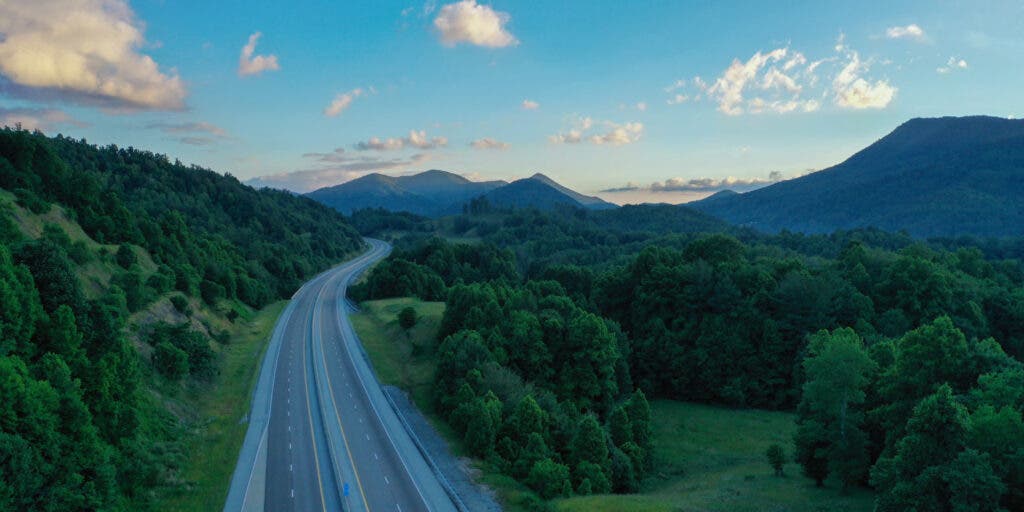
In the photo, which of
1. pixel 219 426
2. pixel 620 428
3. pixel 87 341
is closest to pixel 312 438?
pixel 219 426

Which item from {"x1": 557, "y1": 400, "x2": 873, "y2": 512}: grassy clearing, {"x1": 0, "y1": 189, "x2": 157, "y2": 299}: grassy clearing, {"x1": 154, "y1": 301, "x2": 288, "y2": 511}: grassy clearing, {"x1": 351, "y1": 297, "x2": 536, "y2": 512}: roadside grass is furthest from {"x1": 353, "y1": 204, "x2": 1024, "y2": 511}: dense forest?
{"x1": 0, "y1": 189, "x2": 157, "y2": 299}: grassy clearing

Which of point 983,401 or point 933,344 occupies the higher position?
point 933,344

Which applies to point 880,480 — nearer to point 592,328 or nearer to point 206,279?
point 592,328

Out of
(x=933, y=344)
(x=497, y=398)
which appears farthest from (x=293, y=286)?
(x=933, y=344)

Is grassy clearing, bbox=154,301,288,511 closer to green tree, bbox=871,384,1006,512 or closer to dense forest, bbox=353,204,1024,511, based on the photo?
dense forest, bbox=353,204,1024,511

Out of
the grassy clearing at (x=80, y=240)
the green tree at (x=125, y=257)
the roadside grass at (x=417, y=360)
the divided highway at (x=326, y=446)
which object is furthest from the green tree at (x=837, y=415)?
the green tree at (x=125, y=257)

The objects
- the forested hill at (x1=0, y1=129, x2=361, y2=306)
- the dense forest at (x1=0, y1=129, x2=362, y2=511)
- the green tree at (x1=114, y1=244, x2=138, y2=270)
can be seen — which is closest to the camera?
the dense forest at (x1=0, y1=129, x2=362, y2=511)

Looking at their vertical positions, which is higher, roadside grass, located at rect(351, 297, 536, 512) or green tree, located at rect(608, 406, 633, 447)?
roadside grass, located at rect(351, 297, 536, 512)
